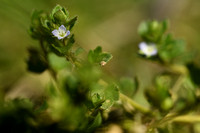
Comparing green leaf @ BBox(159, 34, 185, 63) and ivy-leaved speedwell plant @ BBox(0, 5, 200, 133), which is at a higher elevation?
green leaf @ BBox(159, 34, 185, 63)

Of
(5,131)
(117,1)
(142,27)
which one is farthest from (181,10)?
(5,131)

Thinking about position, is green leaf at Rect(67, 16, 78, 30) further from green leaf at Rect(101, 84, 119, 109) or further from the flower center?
green leaf at Rect(101, 84, 119, 109)

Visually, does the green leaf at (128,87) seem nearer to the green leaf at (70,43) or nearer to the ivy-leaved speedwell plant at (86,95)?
the ivy-leaved speedwell plant at (86,95)

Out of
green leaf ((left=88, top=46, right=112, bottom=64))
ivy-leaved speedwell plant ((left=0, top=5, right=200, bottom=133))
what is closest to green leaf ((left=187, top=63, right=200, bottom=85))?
ivy-leaved speedwell plant ((left=0, top=5, right=200, bottom=133))

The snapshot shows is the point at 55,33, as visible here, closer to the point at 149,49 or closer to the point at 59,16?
the point at 59,16

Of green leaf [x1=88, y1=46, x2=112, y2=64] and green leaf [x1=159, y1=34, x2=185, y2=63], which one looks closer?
green leaf [x1=88, y1=46, x2=112, y2=64]

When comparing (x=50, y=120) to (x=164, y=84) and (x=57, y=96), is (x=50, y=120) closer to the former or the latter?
(x=57, y=96)
